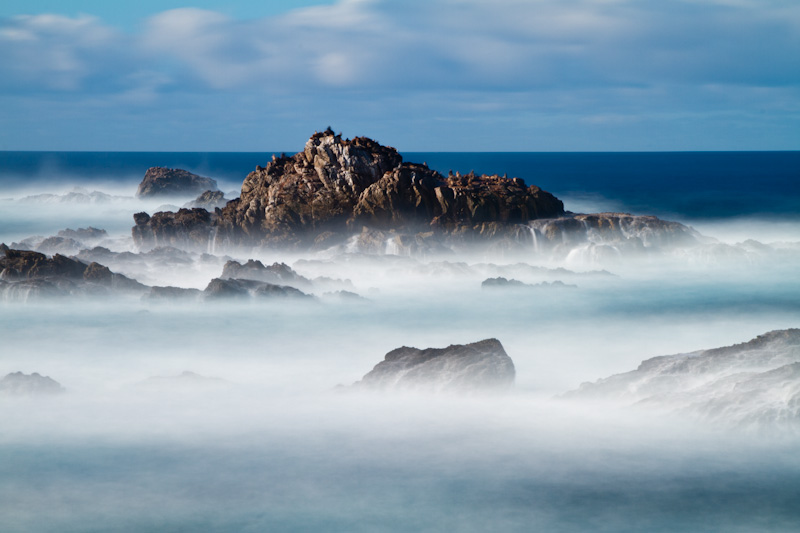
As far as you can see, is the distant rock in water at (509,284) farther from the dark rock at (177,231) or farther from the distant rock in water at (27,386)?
the distant rock in water at (27,386)

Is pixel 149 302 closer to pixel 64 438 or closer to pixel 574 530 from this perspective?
pixel 64 438

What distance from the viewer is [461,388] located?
51.5 feet

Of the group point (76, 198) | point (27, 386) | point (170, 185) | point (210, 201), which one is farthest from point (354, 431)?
point (76, 198)

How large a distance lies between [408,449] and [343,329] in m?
10.5

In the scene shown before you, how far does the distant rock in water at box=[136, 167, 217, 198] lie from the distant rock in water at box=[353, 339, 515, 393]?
175ft

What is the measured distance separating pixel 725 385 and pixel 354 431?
6.19m

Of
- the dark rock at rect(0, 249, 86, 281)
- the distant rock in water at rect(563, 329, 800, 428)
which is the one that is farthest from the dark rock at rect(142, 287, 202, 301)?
the distant rock in water at rect(563, 329, 800, 428)

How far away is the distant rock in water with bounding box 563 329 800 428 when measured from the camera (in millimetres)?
13454

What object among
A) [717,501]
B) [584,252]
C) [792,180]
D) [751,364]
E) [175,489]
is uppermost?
[792,180]

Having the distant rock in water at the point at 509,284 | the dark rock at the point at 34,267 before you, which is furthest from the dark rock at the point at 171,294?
the distant rock in water at the point at 509,284

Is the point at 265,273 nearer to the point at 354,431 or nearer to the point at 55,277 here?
the point at 55,277

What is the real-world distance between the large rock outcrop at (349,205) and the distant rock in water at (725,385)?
19491 mm

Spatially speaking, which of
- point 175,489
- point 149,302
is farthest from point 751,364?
point 149,302

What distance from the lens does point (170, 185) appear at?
67250 millimetres
